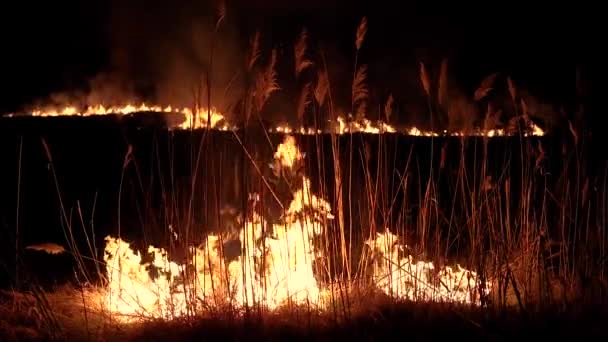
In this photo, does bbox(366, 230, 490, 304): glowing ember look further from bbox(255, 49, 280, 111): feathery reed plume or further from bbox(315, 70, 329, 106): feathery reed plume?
bbox(255, 49, 280, 111): feathery reed plume

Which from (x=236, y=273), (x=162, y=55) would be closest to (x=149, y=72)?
(x=162, y=55)

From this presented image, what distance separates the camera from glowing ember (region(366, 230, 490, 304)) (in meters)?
3.12

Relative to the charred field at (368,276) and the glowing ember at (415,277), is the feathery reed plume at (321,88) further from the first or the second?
the glowing ember at (415,277)

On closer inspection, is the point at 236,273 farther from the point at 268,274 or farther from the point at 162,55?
the point at 162,55

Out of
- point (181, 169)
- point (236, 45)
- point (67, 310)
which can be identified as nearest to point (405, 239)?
point (67, 310)

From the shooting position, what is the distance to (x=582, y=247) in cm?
321

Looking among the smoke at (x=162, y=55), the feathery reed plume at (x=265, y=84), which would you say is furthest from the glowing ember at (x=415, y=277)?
the smoke at (x=162, y=55)

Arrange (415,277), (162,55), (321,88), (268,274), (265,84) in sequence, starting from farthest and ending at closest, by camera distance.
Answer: (162,55), (268,274), (415,277), (321,88), (265,84)

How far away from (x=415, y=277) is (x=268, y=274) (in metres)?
0.85

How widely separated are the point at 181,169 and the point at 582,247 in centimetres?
531

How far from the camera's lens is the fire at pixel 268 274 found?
120 inches

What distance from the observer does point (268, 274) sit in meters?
3.33

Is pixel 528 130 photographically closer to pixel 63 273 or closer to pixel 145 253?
pixel 145 253

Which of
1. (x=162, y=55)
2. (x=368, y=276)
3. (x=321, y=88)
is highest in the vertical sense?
(x=162, y=55)
